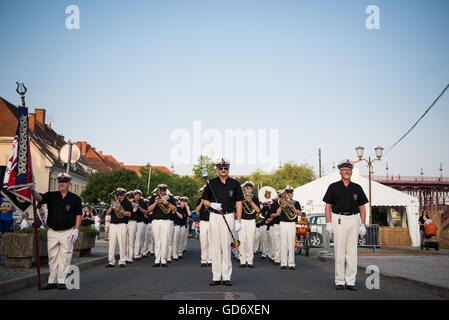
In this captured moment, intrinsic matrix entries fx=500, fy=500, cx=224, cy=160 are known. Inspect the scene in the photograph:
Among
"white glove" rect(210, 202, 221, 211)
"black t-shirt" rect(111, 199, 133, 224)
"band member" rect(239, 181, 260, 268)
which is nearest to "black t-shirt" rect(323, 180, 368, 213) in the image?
"white glove" rect(210, 202, 221, 211)

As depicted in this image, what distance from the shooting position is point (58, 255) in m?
9.02

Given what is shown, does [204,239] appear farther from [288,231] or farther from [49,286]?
[49,286]

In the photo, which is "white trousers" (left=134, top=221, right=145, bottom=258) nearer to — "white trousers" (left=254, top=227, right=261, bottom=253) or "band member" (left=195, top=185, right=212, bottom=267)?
"band member" (left=195, top=185, right=212, bottom=267)

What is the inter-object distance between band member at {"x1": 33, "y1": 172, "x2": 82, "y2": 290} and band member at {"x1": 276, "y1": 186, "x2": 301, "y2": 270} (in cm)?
633

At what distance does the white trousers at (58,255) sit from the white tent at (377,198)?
22.2m

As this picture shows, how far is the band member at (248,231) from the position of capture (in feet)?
49.0

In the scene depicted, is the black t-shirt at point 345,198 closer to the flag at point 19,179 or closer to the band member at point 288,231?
the band member at point 288,231

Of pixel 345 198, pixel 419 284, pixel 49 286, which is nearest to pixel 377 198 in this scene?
pixel 419 284

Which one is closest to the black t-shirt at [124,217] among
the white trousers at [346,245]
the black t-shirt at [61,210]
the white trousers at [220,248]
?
the black t-shirt at [61,210]

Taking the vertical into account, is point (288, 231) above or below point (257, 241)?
above

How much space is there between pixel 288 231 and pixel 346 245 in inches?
180
